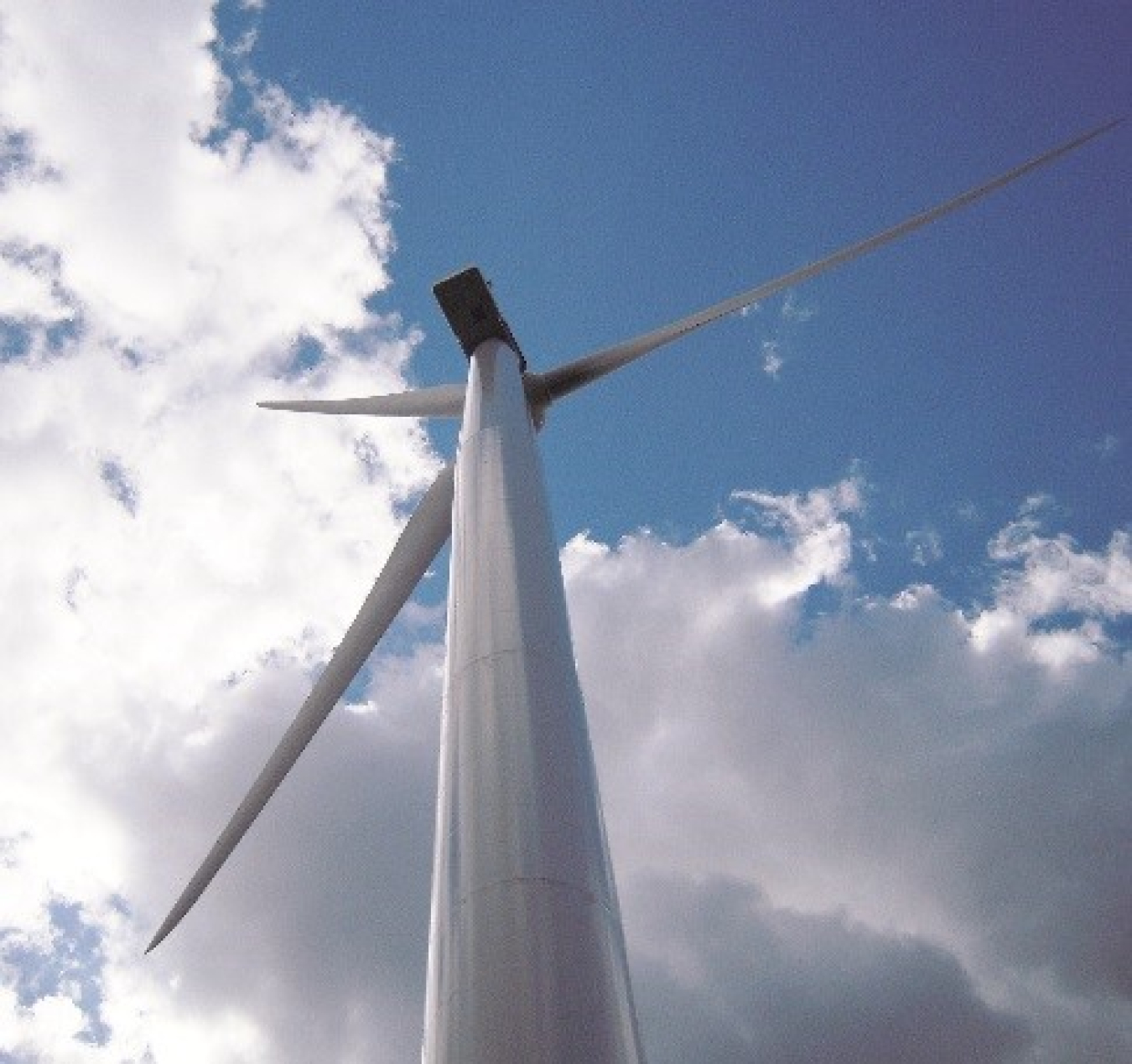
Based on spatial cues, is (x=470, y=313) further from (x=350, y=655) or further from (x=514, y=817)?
(x=514, y=817)

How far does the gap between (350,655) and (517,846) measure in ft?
39.9

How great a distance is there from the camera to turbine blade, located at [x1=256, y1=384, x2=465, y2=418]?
82.4 ft

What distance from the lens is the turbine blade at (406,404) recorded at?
25.1 m

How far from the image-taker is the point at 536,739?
355 inches

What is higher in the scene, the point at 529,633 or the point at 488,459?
the point at 488,459

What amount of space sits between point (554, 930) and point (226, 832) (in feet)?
43.3

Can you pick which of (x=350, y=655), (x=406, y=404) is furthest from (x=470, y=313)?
(x=350, y=655)

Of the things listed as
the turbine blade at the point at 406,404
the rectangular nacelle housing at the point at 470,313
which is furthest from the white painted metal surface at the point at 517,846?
the turbine blade at the point at 406,404

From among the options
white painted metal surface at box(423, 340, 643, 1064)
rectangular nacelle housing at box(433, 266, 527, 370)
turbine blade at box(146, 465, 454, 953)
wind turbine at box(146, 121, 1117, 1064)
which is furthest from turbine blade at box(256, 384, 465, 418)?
white painted metal surface at box(423, 340, 643, 1064)

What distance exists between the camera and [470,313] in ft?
74.6

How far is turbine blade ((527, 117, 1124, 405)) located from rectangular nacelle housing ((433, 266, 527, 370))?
1.29 meters

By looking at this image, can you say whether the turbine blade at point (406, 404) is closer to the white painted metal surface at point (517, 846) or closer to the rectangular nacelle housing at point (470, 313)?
the rectangular nacelle housing at point (470, 313)

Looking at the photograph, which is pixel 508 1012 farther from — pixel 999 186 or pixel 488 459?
pixel 999 186

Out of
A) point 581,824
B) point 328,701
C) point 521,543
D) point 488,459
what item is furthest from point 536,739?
point 328,701
